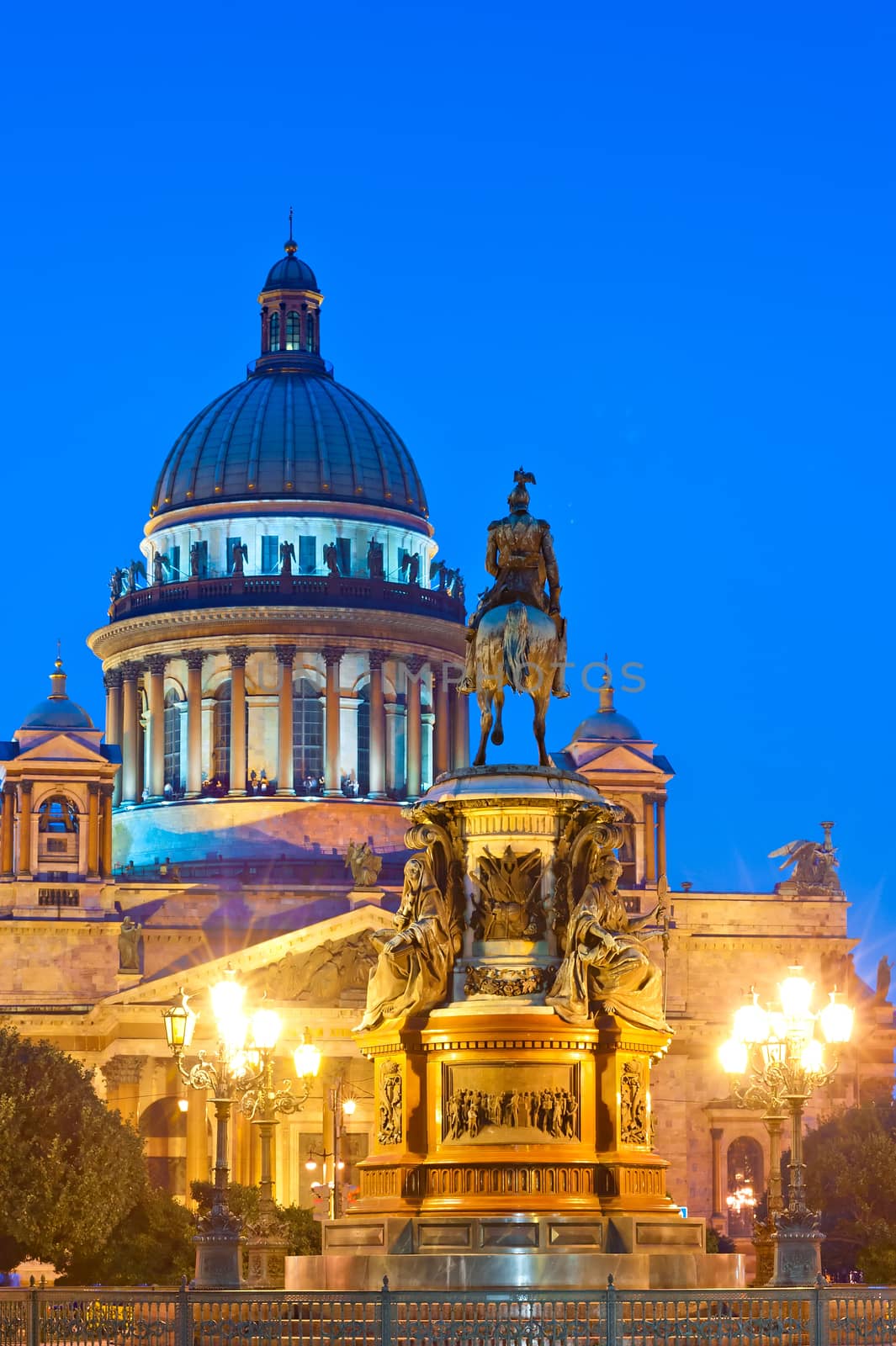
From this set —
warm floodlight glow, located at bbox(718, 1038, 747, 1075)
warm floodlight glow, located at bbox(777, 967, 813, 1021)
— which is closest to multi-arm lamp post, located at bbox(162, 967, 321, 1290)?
warm floodlight glow, located at bbox(718, 1038, 747, 1075)

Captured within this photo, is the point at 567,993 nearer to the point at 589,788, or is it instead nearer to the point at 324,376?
the point at 589,788

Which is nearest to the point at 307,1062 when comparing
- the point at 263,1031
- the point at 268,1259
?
the point at 263,1031

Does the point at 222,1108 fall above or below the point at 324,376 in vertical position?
below

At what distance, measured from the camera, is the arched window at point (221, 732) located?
5148 inches

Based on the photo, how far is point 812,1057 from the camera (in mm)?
44531

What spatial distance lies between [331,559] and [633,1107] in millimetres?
99241

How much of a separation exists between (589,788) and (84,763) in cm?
8221

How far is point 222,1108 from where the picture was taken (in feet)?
131

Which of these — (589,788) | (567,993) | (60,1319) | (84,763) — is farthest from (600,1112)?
(84,763)

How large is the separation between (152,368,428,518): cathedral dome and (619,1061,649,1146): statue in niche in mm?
100047

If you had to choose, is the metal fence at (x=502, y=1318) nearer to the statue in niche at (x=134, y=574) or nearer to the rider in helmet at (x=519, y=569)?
the rider in helmet at (x=519, y=569)

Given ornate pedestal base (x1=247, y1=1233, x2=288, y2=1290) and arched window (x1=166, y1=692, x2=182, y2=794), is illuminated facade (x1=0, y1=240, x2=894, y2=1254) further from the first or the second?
ornate pedestal base (x1=247, y1=1233, x2=288, y2=1290)

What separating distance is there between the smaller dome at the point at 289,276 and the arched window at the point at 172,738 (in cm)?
2014

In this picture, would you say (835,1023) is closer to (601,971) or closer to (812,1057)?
(812,1057)
